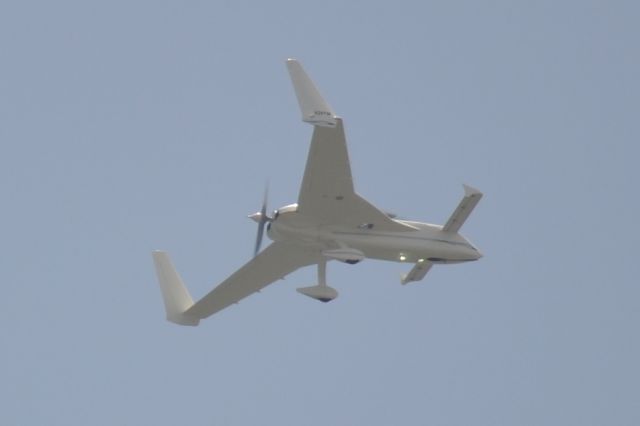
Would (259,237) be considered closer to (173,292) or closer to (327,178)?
(327,178)

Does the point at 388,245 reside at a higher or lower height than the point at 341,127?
lower

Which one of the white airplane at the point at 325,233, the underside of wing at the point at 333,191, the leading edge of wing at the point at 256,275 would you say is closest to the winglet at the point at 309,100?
the white airplane at the point at 325,233

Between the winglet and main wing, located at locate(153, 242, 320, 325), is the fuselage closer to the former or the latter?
main wing, located at locate(153, 242, 320, 325)

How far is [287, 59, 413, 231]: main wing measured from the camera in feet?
197

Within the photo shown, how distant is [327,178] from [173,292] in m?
15.7

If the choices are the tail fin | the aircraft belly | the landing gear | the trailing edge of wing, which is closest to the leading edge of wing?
the tail fin

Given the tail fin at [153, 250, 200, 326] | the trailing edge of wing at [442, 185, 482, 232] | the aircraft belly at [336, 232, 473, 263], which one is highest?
the trailing edge of wing at [442, 185, 482, 232]

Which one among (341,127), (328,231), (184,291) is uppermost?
(341,127)

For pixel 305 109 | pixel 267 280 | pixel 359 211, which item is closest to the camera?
pixel 305 109

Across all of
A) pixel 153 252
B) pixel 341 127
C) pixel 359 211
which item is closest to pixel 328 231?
pixel 359 211

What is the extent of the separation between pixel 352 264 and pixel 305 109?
970cm

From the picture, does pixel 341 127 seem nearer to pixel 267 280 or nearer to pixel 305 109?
pixel 305 109

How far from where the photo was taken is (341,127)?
6056 cm

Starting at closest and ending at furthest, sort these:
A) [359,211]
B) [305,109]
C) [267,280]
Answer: [305,109], [359,211], [267,280]
